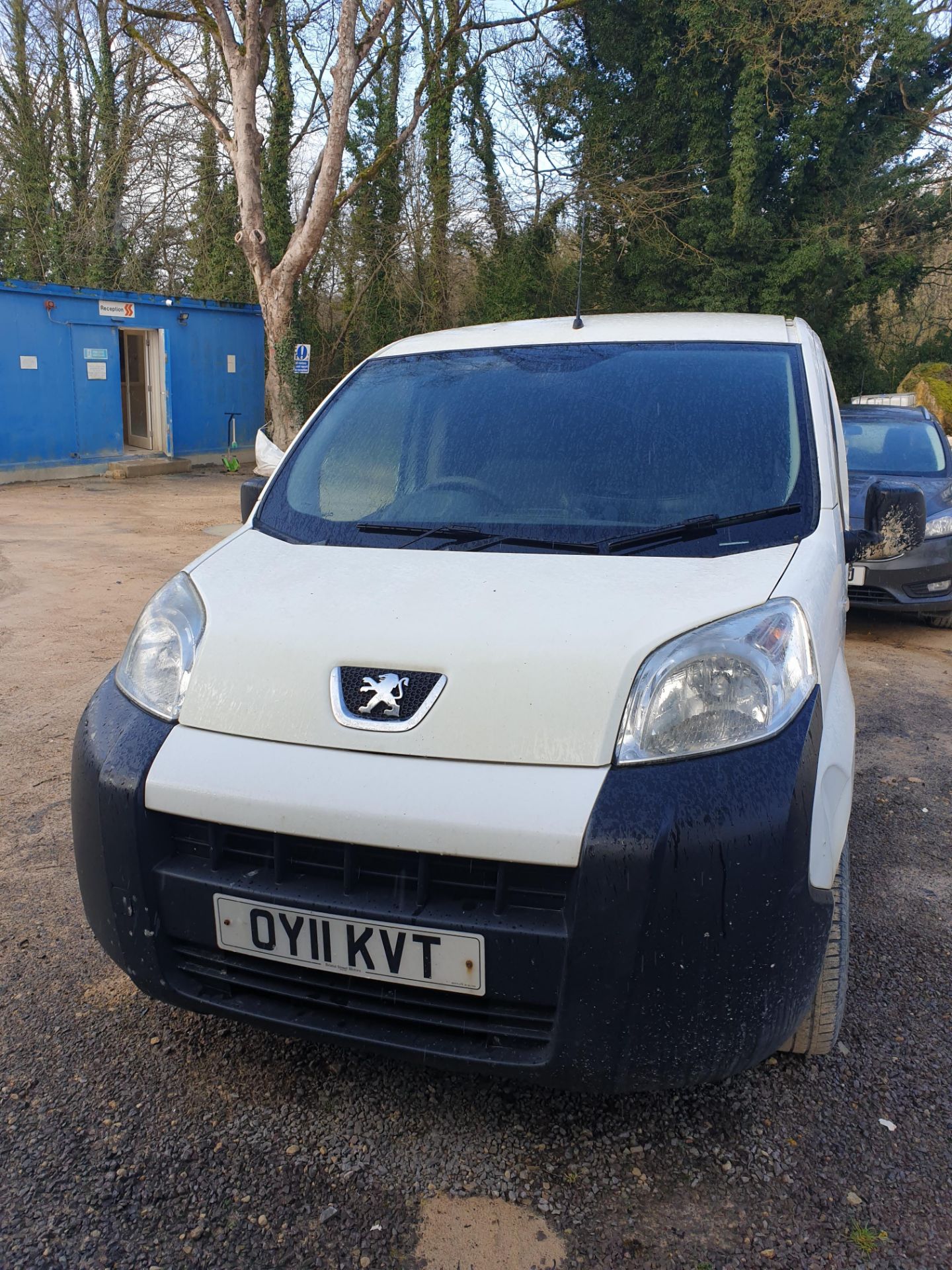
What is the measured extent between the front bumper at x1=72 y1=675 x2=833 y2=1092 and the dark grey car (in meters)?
4.21

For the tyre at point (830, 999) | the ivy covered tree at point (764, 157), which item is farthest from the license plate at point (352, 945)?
the ivy covered tree at point (764, 157)

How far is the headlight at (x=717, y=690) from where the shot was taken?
1.78 metres

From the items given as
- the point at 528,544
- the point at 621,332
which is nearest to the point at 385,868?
the point at 528,544

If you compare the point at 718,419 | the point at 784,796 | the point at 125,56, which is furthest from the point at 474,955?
the point at 125,56

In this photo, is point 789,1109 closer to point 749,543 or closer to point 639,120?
point 749,543

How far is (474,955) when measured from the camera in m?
1.74

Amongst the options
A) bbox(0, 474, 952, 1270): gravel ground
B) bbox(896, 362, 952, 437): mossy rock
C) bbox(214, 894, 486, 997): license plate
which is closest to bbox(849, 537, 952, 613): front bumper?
bbox(0, 474, 952, 1270): gravel ground

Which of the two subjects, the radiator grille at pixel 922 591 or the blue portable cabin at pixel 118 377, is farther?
the blue portable cabin at pixel 118 377

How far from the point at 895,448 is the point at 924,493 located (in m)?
2.24

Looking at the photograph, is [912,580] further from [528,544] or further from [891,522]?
[528,544]

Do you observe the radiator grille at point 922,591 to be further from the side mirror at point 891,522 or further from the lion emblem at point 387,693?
the lion emblem at point 387,693

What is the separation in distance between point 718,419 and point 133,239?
80.8 feet

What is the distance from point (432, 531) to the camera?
244cm

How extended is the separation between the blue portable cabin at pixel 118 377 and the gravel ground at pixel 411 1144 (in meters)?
14.3
